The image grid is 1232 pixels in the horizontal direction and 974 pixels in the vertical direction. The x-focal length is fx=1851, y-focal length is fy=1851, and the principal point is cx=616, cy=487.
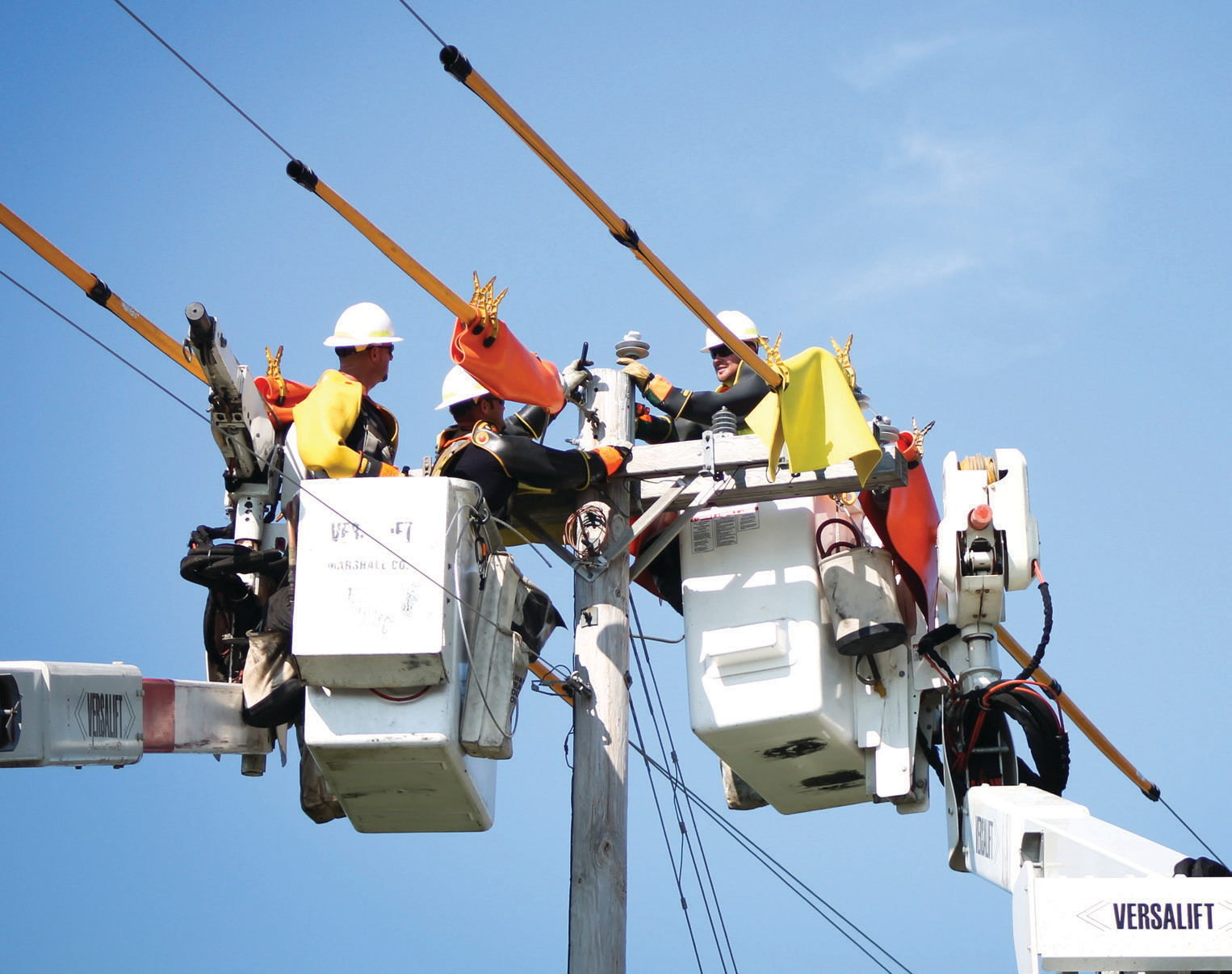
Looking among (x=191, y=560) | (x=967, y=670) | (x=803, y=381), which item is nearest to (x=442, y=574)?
(x=191, y=560)

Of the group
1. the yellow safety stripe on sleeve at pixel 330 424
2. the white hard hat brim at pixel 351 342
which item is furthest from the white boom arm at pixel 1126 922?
the white hard hat brim at pixel 351 342

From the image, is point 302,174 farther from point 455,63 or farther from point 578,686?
point 578,686

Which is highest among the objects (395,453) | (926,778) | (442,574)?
(395,453)

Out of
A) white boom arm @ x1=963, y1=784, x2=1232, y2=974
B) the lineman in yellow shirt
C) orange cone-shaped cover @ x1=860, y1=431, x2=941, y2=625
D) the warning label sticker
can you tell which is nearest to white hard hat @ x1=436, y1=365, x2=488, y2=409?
the lineman in yellow shirt

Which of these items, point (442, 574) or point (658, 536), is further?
point (658, 536)

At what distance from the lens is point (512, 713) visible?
9586mm

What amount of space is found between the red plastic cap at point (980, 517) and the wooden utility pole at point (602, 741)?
2.02 meters

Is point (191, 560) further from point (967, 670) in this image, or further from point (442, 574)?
point (967, 670)

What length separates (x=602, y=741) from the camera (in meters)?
10.2

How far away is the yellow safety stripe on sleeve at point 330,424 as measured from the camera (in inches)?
375

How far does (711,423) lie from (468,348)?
2157mm

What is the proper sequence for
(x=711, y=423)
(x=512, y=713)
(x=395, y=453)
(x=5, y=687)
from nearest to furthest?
(x=5, y=687)
(x=512, y=713)
(x=395, y=453)
(x=711, y=423)

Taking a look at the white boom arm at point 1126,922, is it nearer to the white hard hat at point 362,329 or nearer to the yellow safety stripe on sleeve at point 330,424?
the yellow safety stripe on sleeve at point 330,424

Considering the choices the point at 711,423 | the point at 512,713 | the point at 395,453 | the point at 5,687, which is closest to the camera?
the point at 5,687
